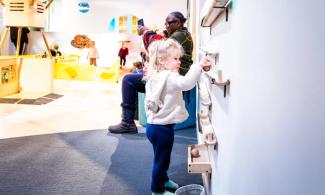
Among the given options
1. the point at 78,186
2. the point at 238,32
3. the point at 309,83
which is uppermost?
the point at 238,32

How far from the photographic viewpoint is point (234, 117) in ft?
3.60

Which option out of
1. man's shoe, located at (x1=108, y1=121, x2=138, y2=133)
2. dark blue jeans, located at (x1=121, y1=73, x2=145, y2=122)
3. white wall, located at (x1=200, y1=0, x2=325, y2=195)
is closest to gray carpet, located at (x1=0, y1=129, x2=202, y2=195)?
man's shoe, located at (x1=108, y1=121, x2=138, y2=133)

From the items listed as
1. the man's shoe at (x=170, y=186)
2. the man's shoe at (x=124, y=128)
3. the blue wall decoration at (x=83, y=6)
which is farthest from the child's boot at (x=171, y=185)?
the blue wall decoration at (x=83, y=6)

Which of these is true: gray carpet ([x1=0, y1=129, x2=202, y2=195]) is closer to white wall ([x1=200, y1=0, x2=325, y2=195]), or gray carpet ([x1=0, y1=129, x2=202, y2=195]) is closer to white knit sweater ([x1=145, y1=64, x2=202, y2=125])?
white knit sweater ([x1=145, y1=64, x2=202, y2=125])

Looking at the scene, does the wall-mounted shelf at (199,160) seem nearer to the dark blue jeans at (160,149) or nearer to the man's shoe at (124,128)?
the dark blue jeans at (160,149)

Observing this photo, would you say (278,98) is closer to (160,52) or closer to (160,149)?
(160,52)

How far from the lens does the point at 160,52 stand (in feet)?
6.31

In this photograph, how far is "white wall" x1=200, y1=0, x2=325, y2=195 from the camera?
0.46 meters

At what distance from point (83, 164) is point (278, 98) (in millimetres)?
2275

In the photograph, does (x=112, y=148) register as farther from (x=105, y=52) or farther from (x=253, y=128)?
(x=105, y=52)

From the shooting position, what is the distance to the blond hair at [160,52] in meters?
1.90

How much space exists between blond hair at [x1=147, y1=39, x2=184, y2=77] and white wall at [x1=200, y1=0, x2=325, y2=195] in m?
0.79

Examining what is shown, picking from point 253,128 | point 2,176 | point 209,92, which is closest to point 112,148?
point 2,176

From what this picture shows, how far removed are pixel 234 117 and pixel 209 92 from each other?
99cm
